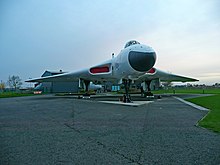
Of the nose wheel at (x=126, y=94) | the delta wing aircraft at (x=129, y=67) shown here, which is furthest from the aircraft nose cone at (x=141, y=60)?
the nose wheel at (x=126, y=94)

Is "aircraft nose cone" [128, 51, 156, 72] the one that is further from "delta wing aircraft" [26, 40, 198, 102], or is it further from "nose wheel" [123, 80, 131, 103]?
"nose wheel" [123, 80, 131, 103]

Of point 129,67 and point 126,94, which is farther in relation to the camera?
point 126,94

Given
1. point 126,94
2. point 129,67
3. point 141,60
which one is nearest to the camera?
point 141,60

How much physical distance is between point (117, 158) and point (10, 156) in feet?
5.97

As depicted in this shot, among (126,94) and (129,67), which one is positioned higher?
(129,67)

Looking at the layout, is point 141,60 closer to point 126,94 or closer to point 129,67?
point 129,67

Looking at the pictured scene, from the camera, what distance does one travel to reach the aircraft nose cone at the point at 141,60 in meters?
10.9

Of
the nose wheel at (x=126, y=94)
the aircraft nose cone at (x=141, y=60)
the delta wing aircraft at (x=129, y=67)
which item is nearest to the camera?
the aircraft nose cone at (x=141, y=60)

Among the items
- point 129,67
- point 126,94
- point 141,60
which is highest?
point 141,60

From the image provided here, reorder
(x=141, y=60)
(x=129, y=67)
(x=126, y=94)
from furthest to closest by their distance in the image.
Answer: (x=126, y=94) < (x=129, y=67) < (x=141, y=60)

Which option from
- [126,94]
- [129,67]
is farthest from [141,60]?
[126,94]

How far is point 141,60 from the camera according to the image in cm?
1103

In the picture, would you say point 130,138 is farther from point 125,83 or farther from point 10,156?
point 125,83

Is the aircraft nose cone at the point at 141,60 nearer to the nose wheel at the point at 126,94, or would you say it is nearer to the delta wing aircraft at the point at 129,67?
the delta wing aircraft at the point at 129,67
